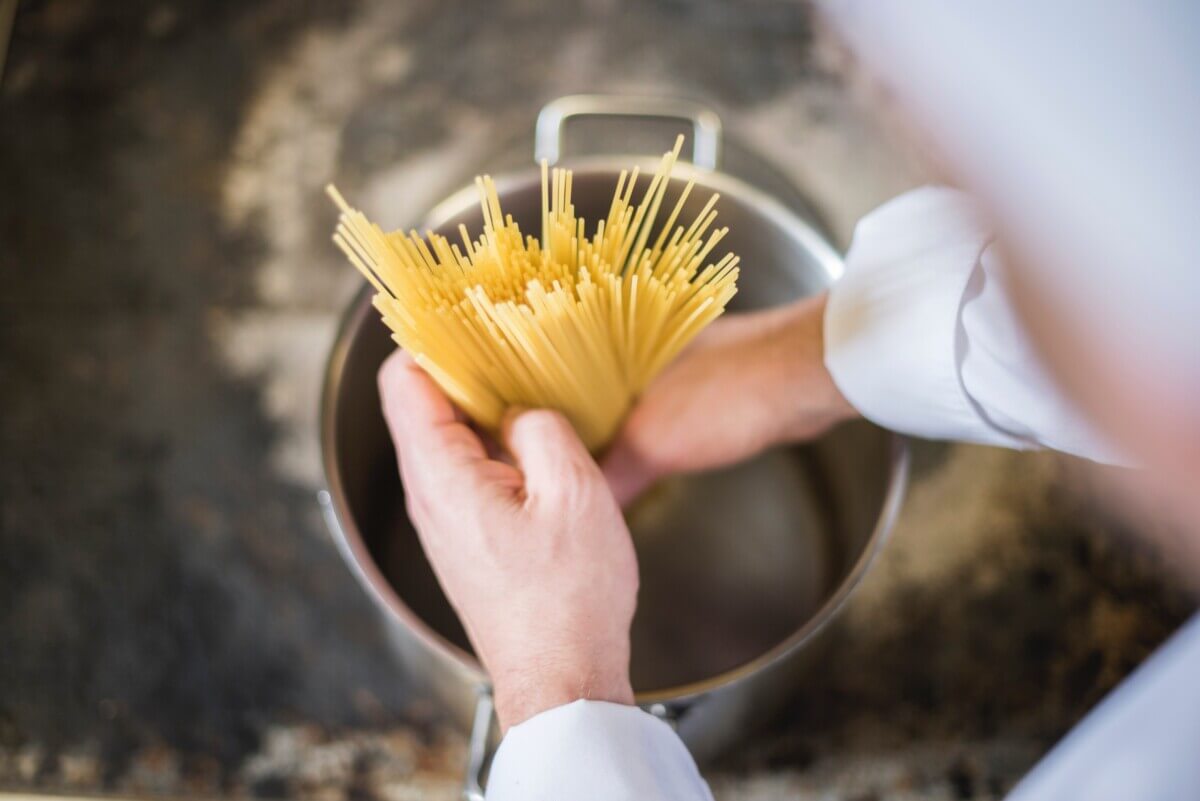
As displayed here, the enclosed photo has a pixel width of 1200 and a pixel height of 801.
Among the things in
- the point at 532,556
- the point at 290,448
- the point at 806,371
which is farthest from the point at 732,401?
Result: the point at 290,448

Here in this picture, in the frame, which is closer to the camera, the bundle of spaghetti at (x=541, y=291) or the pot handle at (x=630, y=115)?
the bundle of spaghetti at (x=541, y=291)

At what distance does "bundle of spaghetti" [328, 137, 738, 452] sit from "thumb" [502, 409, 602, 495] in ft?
0.05

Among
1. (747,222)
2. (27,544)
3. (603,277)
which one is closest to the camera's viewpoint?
(603,277)

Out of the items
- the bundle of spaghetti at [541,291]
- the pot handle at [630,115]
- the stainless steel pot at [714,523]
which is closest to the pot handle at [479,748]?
the stainless steel pot at [714,523]

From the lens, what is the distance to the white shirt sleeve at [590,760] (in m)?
0.28

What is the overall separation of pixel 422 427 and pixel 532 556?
7 cm

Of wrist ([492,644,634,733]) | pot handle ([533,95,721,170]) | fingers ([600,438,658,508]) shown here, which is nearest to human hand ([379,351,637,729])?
wrist ([492,644,634,733])

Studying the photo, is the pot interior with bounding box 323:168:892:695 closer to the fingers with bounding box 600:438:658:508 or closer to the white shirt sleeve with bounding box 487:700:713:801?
the fingers with bounding box 600:438:658:508

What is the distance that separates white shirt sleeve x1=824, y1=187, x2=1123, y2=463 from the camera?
0.97ft

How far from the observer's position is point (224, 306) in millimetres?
583

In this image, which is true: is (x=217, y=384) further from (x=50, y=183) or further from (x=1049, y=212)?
Result: (x=1049, y=212)

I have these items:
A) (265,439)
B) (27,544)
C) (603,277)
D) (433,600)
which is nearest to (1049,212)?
(603,277)

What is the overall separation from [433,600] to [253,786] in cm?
17

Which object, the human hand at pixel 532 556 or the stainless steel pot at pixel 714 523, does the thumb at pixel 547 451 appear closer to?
the human hand at pixel 532 556
